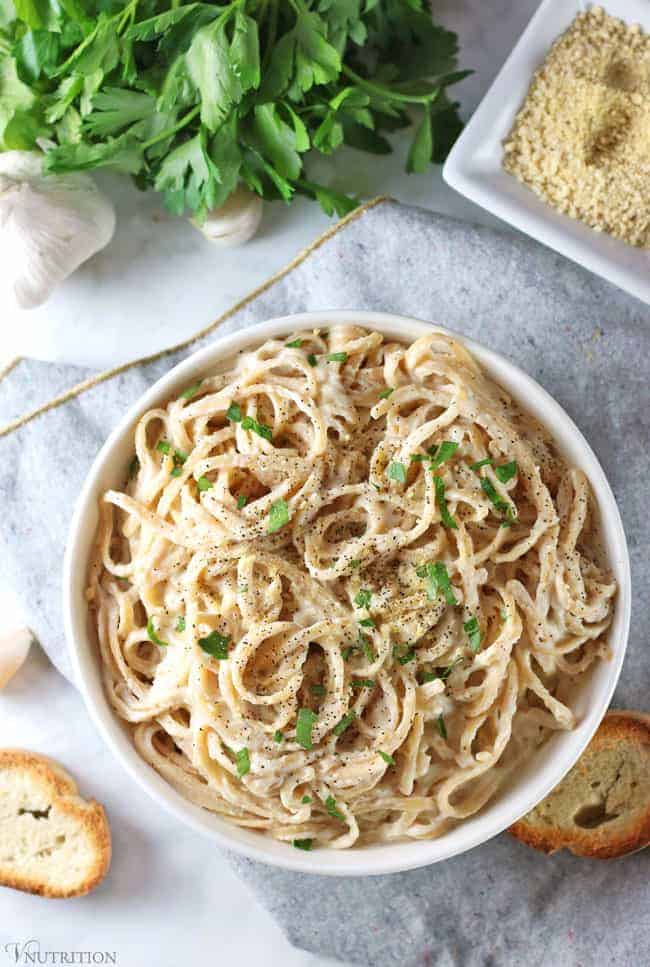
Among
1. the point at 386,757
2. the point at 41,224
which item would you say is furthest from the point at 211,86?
the point at 386,757

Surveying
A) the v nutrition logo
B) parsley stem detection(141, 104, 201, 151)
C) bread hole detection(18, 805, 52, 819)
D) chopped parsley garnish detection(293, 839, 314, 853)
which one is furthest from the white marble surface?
chopped parsley garnish detection(293, 839, 314, 853)

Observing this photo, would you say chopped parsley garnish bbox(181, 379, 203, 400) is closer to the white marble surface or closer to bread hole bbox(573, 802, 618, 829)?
the white marble surface

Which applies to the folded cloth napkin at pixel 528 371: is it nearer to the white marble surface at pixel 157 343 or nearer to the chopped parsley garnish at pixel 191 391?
the white marble surface at pixel 157 343

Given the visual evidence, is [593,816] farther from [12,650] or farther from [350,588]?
[12,650]

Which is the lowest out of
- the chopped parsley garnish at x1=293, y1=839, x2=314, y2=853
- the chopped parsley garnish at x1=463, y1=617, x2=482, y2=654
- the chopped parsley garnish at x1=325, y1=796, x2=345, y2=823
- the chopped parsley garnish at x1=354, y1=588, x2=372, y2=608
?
the chopped parsley garnish at x1=293, y1=839, x2=314, y2=853

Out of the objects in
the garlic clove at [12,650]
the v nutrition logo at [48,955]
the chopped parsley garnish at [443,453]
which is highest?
the chopped parsley garnish at [443,453]

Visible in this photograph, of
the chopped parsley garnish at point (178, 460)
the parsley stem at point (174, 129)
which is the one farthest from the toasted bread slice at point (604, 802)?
the parsley stem at point (174, 129)
